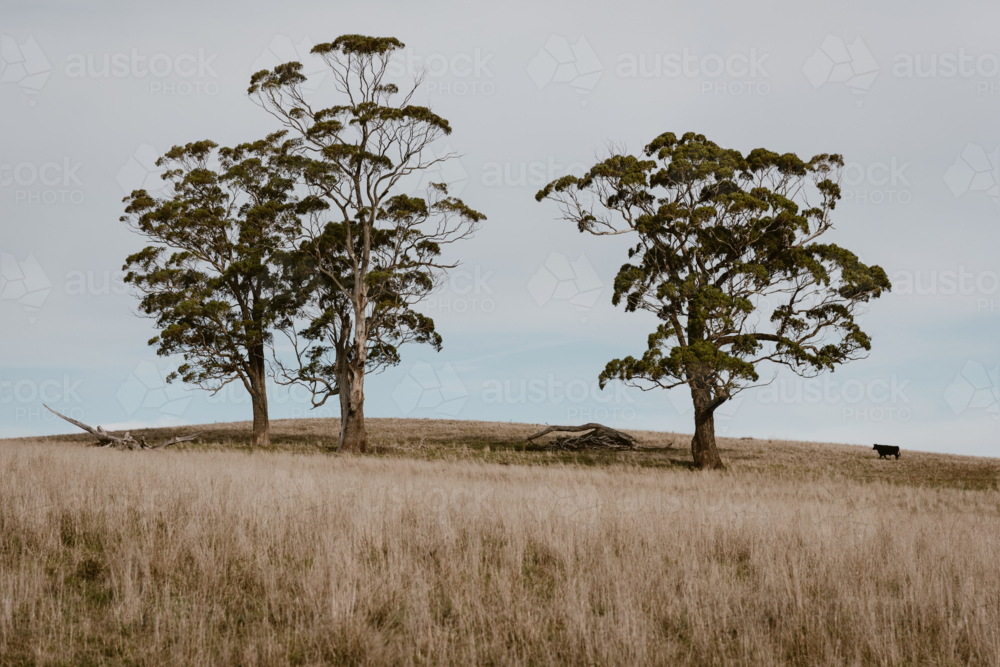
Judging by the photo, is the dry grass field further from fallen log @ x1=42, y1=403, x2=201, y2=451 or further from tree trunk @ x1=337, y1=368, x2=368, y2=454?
tree trunk @ x1=337, y1=368, x2=368, y2=454

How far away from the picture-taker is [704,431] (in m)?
24.8

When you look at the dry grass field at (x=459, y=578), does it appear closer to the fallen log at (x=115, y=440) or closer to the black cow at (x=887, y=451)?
the fallen log at (x=115, y=440)

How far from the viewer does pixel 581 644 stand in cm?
478

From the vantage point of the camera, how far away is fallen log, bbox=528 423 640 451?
3073 cm

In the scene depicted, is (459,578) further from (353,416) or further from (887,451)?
(887,451)

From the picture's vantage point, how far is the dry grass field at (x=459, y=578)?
4762 mm

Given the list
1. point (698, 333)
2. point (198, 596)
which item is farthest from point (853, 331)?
point (198, 596)

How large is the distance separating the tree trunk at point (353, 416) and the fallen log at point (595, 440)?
8.05 metres

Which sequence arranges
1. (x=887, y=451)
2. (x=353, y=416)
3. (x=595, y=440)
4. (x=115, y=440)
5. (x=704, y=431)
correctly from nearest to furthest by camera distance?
(x=704, y=431)
(x=115, y=440)
(x=353, y=416)
(x=595, y=440)
(x=887, y=451)

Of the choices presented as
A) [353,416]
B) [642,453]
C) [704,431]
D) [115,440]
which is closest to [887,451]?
[642,453]

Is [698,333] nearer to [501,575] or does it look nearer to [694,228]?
[694,228]

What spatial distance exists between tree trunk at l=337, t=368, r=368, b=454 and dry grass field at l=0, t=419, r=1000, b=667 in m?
17.3

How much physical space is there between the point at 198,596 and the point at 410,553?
207cm

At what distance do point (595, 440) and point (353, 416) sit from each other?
11391mm
